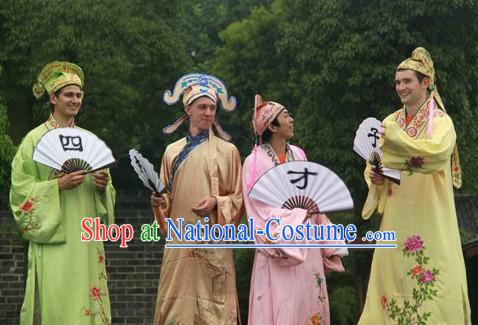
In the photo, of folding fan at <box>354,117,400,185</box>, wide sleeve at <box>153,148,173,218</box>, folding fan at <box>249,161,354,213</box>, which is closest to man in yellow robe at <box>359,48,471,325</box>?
folding fan at <box>354,117,400,185</box>

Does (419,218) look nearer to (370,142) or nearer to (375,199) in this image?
(375,199)

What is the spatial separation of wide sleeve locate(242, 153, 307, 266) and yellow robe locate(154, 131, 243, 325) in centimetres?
16

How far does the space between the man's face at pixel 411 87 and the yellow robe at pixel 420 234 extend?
113 millimetres

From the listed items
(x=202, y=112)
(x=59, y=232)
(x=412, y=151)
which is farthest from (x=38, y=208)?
(x=412, y=151)

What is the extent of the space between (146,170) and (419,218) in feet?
6.23

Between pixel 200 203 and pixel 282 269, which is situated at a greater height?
pixel 200 203

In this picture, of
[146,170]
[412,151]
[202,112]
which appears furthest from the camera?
[202,112]

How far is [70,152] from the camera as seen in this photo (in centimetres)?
701

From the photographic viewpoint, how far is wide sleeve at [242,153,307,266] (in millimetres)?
6789

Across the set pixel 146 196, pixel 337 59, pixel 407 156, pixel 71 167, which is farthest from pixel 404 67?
pixel 146 196

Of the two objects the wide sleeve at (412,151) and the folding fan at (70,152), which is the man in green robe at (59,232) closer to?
the folding fan at (70,152)

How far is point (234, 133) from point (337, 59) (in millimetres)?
5186

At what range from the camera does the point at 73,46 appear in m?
11.5

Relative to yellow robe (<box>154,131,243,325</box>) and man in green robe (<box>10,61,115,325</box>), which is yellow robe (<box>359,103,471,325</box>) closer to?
yellow robe (<box>154,131,243,325</box>)
